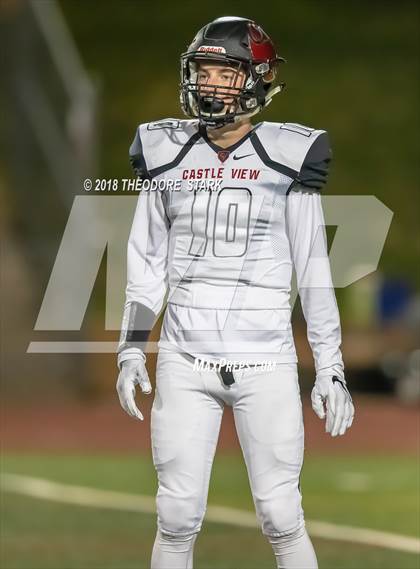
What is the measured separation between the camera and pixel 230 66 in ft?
14.6

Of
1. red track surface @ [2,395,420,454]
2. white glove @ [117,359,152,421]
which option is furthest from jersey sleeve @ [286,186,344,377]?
red track surface @ [2,395,420,454]

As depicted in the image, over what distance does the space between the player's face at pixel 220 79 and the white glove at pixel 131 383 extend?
875 millimetres

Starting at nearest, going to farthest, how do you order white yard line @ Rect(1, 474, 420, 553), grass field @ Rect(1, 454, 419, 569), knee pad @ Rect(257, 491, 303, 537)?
knee pad @ Rect(257, 491, 303, 537) < grass field @ Rect(1, 454, 419, 569) < white yard line @ Rect(1, 474, 420, 553)

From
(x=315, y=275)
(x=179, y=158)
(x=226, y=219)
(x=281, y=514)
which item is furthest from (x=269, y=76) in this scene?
(x=281, y=514)

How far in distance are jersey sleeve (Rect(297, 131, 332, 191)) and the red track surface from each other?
7220mm

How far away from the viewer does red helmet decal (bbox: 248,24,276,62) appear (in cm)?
448

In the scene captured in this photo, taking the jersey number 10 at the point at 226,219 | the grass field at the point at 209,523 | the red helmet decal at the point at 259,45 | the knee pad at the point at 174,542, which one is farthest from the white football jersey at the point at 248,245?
the grass field at the point at 209,523

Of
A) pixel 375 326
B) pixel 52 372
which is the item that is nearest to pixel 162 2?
pixel 375 326

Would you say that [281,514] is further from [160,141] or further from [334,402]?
[160,141]

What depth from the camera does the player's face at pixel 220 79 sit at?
444cm

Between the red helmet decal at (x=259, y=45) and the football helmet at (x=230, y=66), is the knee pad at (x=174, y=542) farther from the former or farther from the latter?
the red helmet decal at (x=259, y=45)

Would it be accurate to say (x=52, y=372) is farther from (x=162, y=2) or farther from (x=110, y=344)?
(x=162, y=2)

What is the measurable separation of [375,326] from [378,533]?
26.5ft

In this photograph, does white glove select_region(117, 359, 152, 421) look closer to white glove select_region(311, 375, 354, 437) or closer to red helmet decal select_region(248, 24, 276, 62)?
white glove select_region(311, 375, 354, 437)
